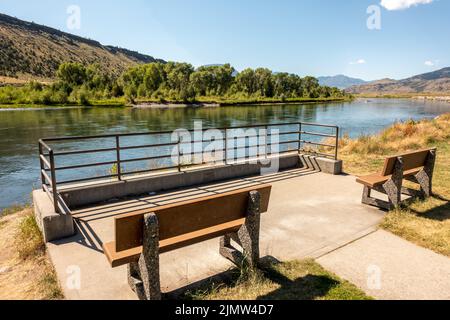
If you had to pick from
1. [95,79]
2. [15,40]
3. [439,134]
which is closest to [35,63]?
[15,40]

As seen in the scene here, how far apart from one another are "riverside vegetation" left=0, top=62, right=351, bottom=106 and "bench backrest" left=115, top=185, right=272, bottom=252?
78.1 m

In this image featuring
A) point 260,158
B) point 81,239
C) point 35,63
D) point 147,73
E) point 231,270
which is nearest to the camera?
point 231,270

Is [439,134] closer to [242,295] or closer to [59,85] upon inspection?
[242,295]

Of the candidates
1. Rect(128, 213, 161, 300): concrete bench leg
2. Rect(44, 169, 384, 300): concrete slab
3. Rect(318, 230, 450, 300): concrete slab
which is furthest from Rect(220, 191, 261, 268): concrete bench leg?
Rect(128, 213, 161, 300): concrete bench leg

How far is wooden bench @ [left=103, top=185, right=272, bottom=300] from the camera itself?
2.92 m

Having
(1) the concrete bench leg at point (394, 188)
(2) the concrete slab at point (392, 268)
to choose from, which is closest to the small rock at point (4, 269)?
(2) the concrete slab at point (392, 268)

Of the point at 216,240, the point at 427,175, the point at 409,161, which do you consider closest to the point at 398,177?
the point at 409,161

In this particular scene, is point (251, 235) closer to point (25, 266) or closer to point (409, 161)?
point (25, 266)

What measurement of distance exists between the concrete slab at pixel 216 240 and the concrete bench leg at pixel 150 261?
33cm

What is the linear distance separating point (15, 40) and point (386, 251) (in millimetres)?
144347

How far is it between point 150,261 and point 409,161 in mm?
4860

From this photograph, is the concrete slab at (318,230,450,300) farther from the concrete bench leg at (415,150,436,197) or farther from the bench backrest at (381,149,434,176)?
the concrete bench leg at (415,150,436,197)

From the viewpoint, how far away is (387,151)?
11.7m

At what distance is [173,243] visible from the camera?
3178 mm
